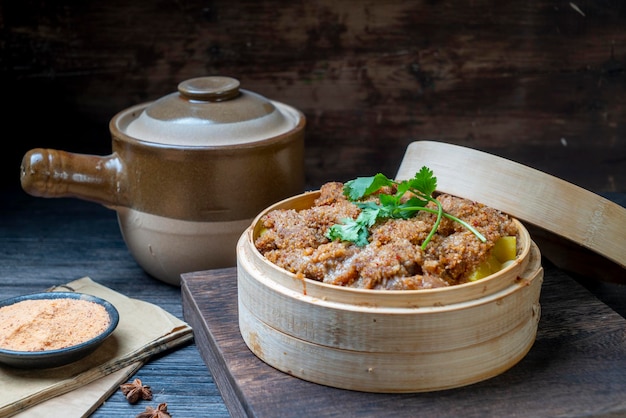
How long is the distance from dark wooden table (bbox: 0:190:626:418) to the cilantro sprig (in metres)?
0.47

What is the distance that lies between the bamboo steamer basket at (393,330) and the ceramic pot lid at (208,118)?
0.61 metres

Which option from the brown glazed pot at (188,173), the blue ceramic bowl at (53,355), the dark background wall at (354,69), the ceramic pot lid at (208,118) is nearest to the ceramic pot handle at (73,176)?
the brown glazed pot at (188,173)

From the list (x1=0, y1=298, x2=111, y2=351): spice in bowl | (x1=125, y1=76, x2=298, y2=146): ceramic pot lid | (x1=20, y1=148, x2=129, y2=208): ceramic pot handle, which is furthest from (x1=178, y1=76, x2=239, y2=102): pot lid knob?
(x1=0, y1=298, x2=111, y2=351): spice in bowl

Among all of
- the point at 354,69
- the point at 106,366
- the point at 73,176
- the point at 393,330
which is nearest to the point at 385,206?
the point at 393,330

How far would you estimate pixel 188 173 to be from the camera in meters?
2.16

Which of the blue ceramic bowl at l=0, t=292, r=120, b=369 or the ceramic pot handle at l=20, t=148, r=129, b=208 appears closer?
the blue ceramic bowl at l=0, t=292, r=120, b=369

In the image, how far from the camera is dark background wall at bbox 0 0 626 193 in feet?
9.72

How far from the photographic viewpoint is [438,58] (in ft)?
10.1

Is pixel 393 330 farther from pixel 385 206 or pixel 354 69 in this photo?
pixel 354 69

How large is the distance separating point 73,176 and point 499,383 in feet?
4.19

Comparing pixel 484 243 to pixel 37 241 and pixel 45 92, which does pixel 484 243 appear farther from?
pixel 45 92

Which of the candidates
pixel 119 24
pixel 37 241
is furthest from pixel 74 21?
pixel 37 241

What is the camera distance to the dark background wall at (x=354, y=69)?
2963 millimetres

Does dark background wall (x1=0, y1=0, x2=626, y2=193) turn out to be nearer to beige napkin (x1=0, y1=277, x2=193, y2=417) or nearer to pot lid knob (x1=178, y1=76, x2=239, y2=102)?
pot lid knob (x1=178, y1=76, x2=239, y2=102)
